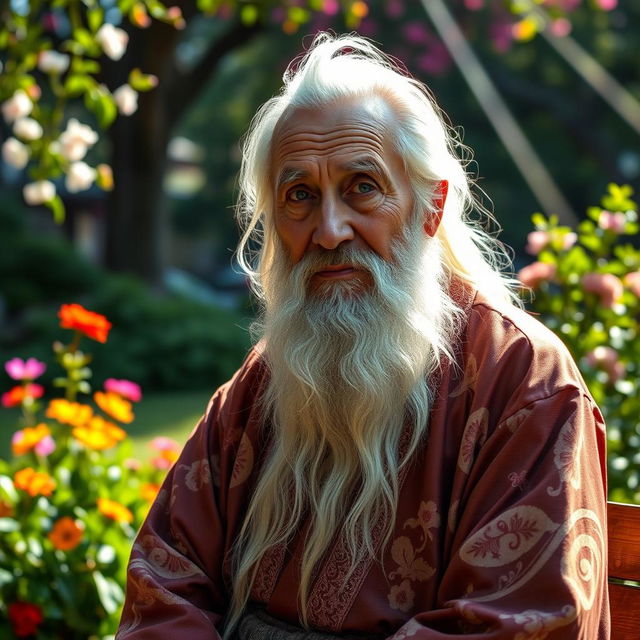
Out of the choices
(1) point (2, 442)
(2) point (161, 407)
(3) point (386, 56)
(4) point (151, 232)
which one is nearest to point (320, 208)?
(3) point (386, 56)

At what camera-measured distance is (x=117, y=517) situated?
3508mm

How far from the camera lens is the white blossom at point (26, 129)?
3.79 meters

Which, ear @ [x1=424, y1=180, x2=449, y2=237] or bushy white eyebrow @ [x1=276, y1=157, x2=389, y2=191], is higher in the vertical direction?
bushy white eyebrow @ [x1=276, y1=157, x2=389, y2=191]

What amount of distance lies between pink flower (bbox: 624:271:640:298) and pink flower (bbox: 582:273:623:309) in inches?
3.7

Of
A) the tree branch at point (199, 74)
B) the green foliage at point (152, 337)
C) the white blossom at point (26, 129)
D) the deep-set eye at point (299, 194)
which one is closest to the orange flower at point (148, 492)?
the white blossom at point (26, 129)

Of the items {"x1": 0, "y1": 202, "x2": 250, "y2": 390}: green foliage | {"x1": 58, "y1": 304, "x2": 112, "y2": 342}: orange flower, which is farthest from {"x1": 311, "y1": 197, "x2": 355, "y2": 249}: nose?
{"x1": 0, "y1": 202, "x2": 250, "y2": 390}: green foliage

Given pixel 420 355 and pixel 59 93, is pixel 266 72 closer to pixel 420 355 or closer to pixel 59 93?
pixel 59 93

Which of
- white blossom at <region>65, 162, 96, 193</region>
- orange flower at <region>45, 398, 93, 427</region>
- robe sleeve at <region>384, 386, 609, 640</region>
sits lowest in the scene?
orange flower at <region>45, 398, 93, 427</region>

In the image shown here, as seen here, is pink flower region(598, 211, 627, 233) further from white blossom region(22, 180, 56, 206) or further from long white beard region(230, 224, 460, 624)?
white blossom region(22, 180, 56, 206)

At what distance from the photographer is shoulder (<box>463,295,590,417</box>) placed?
2172 millimetres

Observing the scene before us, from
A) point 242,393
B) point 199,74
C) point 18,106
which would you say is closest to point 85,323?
point 18,106

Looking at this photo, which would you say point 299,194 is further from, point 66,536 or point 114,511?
point 66,536

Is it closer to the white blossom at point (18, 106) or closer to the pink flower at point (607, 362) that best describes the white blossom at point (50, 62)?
the white blossom at point (18, 106)

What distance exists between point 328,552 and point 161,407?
7075 millimetres
